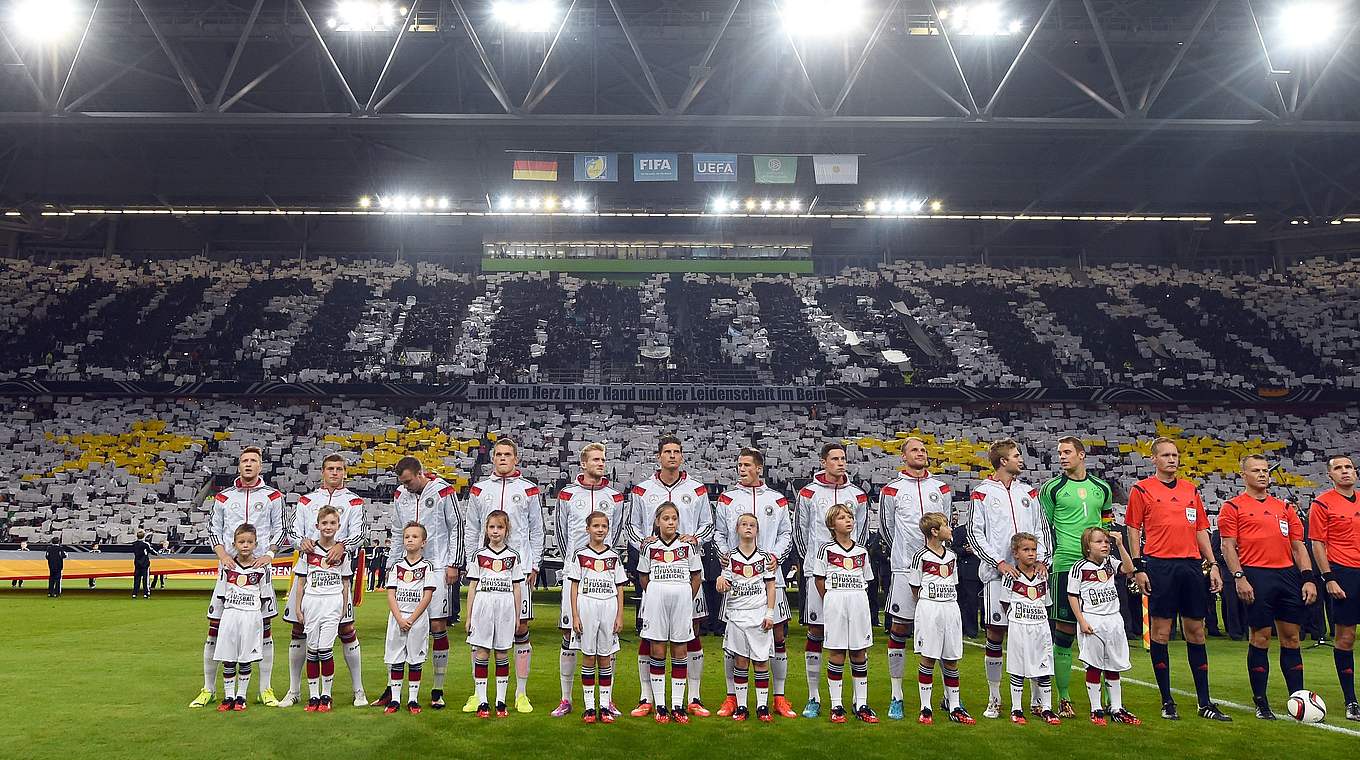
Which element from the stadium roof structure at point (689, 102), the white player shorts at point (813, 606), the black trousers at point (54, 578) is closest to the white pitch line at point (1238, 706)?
the white player shorts at point (813, 606)

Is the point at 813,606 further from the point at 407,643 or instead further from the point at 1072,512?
the point at 407,643

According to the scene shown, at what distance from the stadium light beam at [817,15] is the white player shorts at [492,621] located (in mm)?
15516

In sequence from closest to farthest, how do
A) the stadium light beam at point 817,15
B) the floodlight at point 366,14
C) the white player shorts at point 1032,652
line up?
the white player shorts at point 1032,652
the stadium light beam at point 817,15
the floodlight at point 366,14

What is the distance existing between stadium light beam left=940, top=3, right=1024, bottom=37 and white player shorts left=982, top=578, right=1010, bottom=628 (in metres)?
17.2

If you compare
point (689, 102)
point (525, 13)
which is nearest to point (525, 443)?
point (689, 102)

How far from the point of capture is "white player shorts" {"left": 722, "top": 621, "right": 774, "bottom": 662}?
21.7 ft

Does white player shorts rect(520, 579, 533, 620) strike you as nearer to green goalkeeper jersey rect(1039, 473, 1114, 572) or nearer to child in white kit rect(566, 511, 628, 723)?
child in white kit rect(566, 511, 628, 723)

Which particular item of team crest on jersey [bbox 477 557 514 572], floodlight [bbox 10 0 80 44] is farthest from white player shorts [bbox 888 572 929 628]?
floodlight [bbox 10 0 80 44]

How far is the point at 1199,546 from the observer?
6.90 meters

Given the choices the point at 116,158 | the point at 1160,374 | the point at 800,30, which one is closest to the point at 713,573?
the point at 800,30

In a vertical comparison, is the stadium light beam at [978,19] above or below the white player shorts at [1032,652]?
above

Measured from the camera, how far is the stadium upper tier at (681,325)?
27.9 metres

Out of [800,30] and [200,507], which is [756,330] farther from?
[200,507]

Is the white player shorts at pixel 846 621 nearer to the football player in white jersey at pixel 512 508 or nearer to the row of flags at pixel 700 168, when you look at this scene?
the football player in white jersey at pixel 512 508
